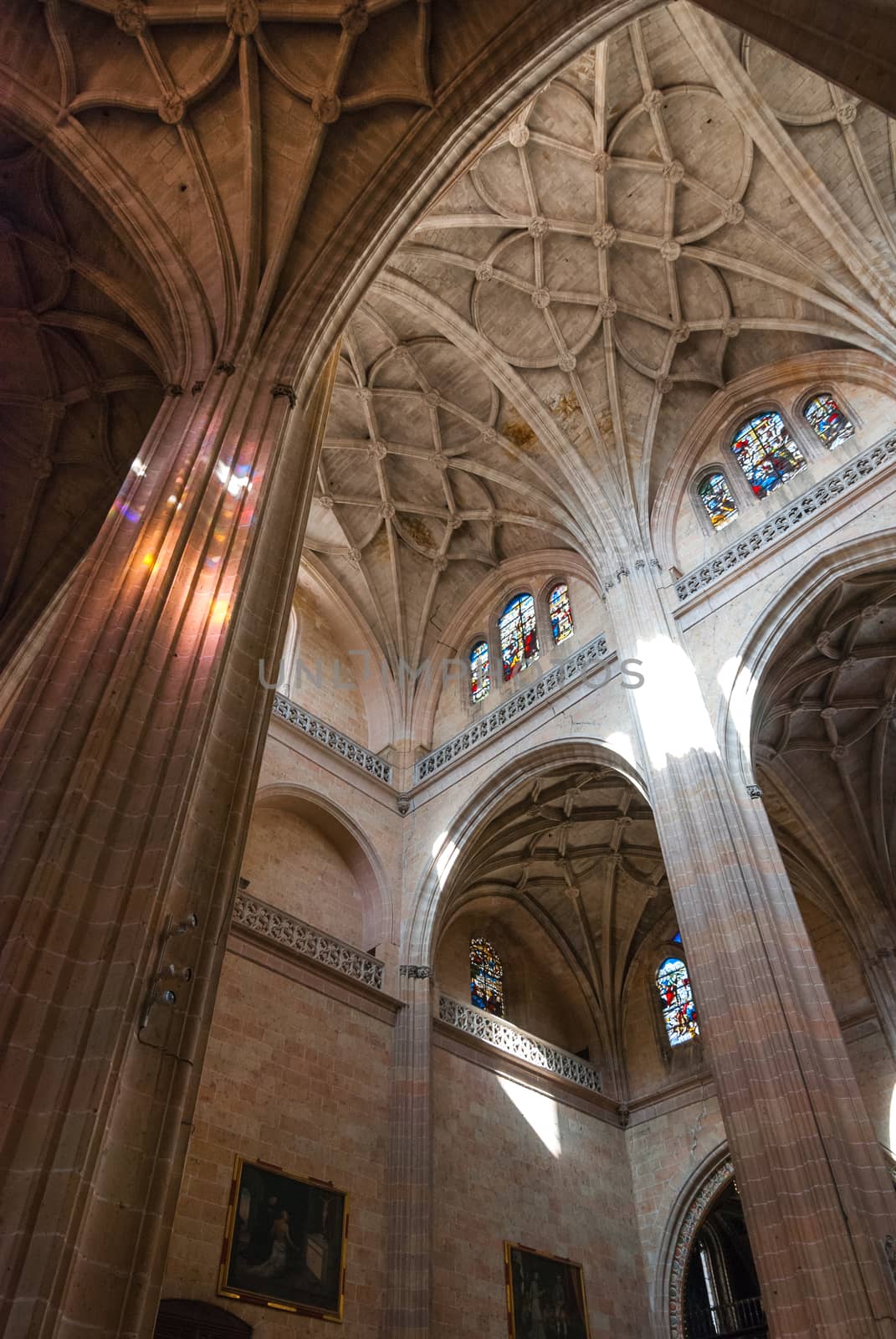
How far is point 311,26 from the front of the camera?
9.26 m

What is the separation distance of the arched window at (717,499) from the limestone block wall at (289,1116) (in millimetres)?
8692

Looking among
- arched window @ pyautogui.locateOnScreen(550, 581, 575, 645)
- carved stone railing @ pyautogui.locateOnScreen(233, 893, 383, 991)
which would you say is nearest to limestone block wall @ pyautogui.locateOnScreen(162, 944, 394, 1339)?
carved stone railing @ pyautogui.locateOnScreen(233, 893, 383, 991)

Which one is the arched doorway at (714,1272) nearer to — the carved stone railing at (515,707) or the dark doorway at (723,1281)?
the dark doorway at (723,1281)

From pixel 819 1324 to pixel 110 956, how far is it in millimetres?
6097

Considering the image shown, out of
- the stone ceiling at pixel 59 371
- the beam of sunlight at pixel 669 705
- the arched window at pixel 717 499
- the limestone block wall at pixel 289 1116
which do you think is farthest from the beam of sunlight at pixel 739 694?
the stone ceiling at pixel 59 371

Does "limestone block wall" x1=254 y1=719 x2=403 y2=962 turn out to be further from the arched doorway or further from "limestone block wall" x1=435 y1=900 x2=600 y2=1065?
the arched doorway

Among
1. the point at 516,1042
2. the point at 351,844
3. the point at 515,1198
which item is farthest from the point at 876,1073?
the point at 351,844

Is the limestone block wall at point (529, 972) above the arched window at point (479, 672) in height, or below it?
below

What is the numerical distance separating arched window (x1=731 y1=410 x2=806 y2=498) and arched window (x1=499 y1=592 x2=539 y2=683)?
4537 millimetres

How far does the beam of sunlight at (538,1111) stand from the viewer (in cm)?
1475

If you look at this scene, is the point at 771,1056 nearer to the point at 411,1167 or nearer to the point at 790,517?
the point at 411,1167

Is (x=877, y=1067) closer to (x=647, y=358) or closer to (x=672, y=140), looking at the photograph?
(x=647, y=358)

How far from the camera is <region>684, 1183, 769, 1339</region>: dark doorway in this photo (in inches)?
619

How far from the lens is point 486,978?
1733cm
